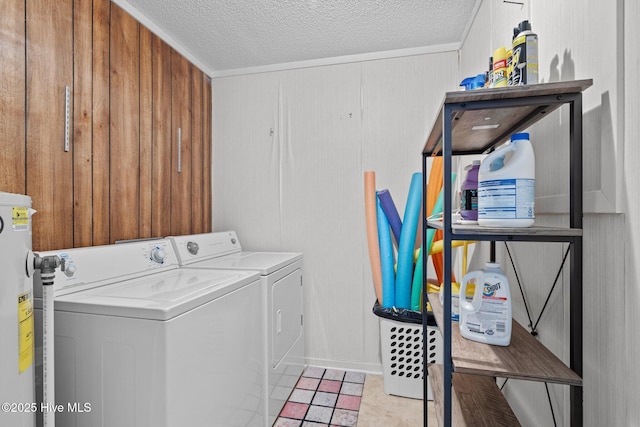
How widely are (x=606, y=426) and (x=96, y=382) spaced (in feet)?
5.11

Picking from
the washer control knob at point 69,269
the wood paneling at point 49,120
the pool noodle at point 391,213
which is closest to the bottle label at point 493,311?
the pool noodle at point 391,213

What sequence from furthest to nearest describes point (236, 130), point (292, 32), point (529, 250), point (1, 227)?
point (236, 130), point (292, 32), point (529, 250), point (1, 227)

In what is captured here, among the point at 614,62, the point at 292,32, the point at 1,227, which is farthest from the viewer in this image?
the point at 292,32

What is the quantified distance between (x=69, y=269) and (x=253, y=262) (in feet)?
3.18

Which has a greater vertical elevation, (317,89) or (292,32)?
(292,32)

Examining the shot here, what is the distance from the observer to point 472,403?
1301 mm

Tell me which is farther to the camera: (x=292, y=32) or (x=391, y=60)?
(x=391, y=60)

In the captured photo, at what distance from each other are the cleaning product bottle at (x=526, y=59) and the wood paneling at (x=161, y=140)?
6.76 ft

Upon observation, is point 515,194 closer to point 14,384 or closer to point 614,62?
point 614,62

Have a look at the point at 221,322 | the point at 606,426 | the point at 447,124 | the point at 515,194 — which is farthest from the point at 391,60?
the point at 606,426

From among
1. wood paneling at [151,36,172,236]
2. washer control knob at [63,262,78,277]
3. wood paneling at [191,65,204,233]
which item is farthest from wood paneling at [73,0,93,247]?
wood paneling at [191,65,204,233]

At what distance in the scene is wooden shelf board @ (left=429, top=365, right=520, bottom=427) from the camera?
3.87ft

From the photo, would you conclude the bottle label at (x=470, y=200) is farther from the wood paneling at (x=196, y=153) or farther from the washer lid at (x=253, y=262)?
the wood paneling at (x=196, y=153)

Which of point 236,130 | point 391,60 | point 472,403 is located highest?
point 391,60
